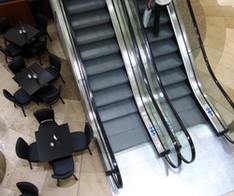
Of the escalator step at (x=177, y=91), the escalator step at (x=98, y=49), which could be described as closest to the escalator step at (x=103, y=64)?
the escalator step at (x=98, y=49)

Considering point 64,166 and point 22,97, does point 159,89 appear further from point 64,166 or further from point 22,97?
point 22,97

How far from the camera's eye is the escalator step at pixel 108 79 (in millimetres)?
5891

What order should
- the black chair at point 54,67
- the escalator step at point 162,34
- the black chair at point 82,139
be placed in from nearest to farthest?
the black chair at point 82,139, the escalator step at point 162,34, the black chair at point 54,67

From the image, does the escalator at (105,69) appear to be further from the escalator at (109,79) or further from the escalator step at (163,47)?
the escalator step at (163,47)

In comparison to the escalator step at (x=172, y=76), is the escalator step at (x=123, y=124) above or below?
below

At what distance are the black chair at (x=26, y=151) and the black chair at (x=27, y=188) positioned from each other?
0.54 metres

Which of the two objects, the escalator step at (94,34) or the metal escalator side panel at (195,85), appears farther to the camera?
the escalator step at (94,34)

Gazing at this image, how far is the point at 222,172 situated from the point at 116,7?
431 cm

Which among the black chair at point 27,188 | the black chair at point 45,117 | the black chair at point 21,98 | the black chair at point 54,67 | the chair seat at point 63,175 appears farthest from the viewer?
the black chair at point 54,67

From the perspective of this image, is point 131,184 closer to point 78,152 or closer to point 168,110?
point 78,152

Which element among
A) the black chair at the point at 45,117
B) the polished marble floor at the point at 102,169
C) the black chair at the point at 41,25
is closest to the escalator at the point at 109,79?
the polished marble floor at the point at 102,169

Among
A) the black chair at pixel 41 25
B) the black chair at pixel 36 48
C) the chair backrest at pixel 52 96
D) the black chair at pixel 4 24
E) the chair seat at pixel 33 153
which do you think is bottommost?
→ the chair seat at pixel 33 153

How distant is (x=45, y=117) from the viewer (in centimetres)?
559

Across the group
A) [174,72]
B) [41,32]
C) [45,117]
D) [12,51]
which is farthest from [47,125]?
[174,72]
